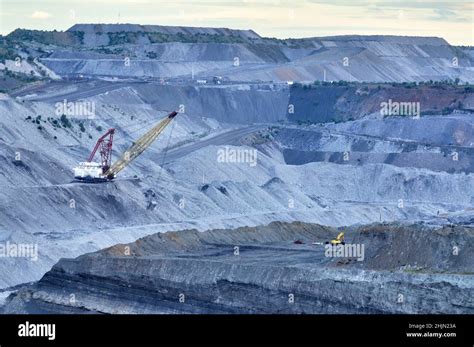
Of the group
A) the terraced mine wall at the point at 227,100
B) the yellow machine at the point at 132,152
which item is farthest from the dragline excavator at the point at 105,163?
the terraced mine wall at the point at 227,100

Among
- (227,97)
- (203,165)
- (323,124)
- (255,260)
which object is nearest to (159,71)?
(227,97)

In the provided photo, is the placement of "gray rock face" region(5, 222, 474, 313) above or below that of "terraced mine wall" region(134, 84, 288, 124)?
below

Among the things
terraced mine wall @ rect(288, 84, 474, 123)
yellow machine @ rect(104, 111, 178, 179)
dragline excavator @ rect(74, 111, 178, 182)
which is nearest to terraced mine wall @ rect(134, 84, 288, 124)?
terraced mine wall @ rect(288, 84, 474, 123)

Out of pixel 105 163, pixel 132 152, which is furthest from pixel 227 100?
pixel 105 163

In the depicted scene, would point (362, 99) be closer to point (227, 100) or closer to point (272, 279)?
point (227, 100)

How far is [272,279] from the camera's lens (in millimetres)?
57406

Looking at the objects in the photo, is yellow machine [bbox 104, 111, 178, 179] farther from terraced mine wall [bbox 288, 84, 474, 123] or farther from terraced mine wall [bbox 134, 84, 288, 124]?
terraced mine wall [bbox 288, 84, 474, 123]

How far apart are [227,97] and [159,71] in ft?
Result: 66.3

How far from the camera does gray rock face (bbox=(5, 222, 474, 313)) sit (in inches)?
2125

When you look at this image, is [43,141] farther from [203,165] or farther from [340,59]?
[340,59]

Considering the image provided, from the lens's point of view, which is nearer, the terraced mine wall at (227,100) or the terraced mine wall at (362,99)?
the terraced mine wall at (362,99)

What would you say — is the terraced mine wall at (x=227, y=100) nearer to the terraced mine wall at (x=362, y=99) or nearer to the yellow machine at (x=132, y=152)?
the terraced mine wall at (x=362, y=99)

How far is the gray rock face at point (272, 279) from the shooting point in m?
54.0

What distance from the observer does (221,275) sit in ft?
193
